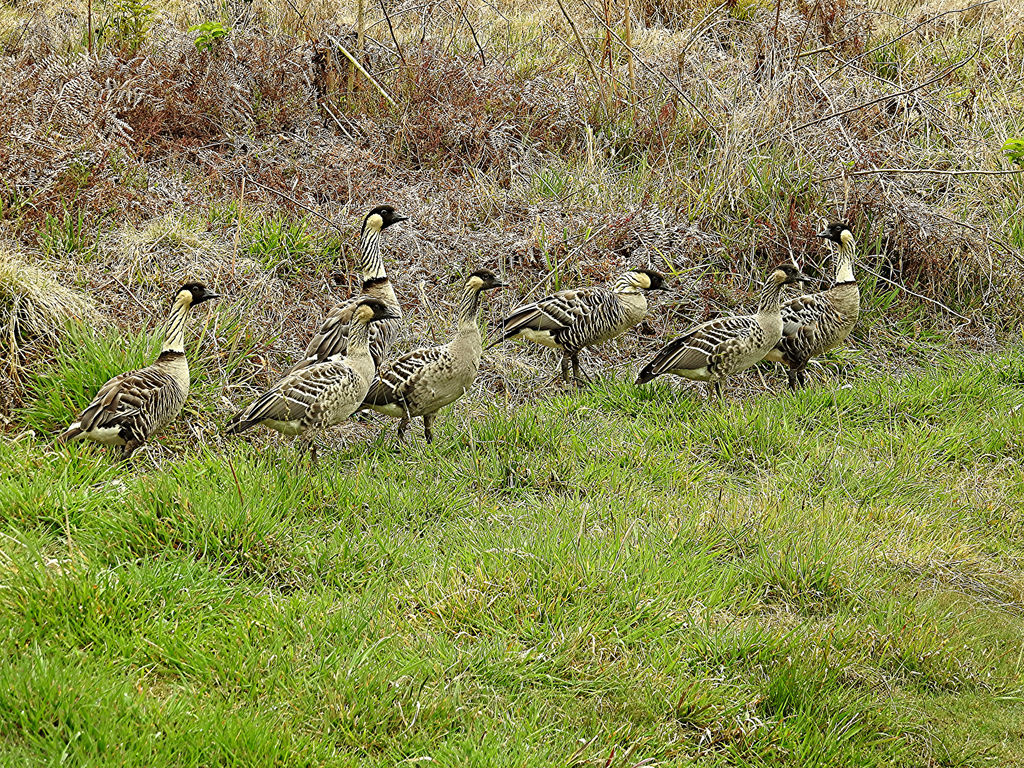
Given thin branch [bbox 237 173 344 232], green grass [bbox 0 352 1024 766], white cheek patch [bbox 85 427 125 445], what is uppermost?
thin branch [bbox 237 173 344 232]

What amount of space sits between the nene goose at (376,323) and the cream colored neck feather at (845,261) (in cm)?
334

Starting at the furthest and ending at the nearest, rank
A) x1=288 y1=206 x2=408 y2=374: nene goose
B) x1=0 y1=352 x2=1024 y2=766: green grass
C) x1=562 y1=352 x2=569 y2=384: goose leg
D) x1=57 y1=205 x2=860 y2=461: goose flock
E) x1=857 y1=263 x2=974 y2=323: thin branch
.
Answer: x1=857 y1=263 x2=974 y2=323: thin branch → x1=562 y1=352 x2=569 y2=384: goose leg → x1=288 y1=206 x2=408 y2=374: nene goose → x1=57 y1=205 x2=860 y2=461: goose flock → x1=0 y1=352 x2=1024 y2=766: green grass

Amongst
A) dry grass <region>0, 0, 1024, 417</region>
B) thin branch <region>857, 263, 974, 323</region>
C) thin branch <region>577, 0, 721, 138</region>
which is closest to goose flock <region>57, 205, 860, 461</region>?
dry grass <region>0, 0, 1024, 417</region>

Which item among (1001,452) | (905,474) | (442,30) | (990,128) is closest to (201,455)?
(905,474)

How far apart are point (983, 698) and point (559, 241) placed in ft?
16.6

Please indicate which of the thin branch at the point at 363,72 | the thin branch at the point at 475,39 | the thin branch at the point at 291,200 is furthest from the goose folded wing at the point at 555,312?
the thin branch at the point at 475,39

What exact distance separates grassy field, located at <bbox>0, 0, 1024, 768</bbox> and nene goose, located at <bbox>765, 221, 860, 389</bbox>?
31 cm

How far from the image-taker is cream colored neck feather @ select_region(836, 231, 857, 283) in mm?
7512

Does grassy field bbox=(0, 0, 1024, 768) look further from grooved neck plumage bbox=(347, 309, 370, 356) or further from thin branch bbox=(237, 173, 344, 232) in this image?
grooved neck plumage bbox=(347, 309, 370, 356)

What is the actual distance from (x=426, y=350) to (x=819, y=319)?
2939mm

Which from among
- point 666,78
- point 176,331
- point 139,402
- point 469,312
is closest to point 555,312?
point 469,312

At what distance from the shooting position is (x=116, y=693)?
144 inches

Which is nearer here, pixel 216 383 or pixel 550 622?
pixel 550 622

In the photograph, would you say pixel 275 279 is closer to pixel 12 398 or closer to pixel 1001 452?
pixel 12 398
